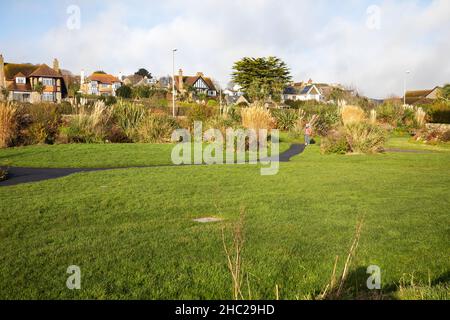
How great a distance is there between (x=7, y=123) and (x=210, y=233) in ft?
53.3

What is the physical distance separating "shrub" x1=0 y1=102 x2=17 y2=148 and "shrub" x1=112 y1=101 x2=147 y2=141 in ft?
19.8

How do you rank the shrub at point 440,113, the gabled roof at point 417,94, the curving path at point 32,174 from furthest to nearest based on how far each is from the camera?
the gabled roof at point 417,94 < the shrub at point 440,113 < the curving path at point 32,174

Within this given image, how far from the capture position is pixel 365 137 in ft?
70.8

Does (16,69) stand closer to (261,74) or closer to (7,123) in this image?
(261,74)

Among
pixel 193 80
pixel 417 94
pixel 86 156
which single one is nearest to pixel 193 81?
pixel 193 80

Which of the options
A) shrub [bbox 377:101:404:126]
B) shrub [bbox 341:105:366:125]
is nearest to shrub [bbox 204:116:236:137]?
shrub [bbox 341:105:366:125]

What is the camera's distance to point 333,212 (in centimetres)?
836

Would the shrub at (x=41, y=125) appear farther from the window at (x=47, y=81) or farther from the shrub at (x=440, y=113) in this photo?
the window at (x=47, y=81)

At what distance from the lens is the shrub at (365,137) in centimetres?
2152

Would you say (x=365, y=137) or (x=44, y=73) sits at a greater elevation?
(x=44, y=73)

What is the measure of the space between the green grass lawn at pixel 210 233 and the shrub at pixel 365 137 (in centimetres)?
861

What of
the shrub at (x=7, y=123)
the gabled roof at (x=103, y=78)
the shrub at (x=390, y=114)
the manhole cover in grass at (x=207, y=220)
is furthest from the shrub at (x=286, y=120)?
the gabled roof at (x=103, y=78)

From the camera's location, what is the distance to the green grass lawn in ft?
15.8

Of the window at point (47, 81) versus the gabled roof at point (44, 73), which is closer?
the gabled roof at point (44, 73)
